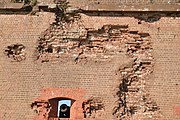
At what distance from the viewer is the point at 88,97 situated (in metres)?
9.76

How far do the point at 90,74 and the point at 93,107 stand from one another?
90 cm

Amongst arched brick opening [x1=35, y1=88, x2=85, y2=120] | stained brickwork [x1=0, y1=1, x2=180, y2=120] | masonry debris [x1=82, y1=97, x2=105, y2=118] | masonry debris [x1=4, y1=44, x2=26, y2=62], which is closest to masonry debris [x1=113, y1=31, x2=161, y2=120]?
stained brickwork [x1=0, y1=1, x2=180, y2=120]

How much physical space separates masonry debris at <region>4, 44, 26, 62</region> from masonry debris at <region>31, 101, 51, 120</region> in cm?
137

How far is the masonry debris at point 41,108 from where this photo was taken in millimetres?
9805

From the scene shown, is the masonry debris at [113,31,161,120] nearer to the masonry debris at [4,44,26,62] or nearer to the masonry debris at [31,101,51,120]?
the masonry debris at [31,101,51,120]

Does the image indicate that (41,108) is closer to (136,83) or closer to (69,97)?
(69,97)

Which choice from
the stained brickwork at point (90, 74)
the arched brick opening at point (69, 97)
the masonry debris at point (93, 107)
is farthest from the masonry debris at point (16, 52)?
the masonry debris at point (93, 107)

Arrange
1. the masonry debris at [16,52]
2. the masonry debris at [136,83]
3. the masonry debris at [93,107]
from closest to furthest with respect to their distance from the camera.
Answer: the masonry debris at [136,83], the masonry debris at [93,107], the masonry debris at [16,52]

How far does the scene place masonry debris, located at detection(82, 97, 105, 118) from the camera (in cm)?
966

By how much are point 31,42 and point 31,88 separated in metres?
1.33

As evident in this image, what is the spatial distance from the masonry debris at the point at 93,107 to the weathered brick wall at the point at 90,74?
11cm

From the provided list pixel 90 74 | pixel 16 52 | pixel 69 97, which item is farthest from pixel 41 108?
pixel 16 52

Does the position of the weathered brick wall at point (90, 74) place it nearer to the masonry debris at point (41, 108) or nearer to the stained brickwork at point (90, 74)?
the stained brickwork at point (90, 74)

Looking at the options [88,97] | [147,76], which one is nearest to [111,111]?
[88,97]
